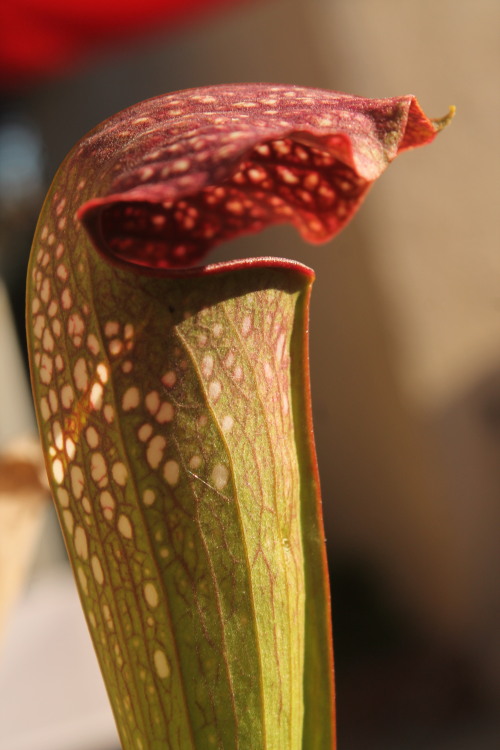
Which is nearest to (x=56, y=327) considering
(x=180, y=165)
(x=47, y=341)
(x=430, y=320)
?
(x=47, y=341)

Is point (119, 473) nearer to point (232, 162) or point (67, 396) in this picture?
point (67, 396)

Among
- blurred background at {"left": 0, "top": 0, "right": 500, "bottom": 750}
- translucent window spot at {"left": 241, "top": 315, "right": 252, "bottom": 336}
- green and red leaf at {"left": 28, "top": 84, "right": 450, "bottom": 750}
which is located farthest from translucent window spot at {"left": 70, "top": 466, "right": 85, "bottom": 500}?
blurred background at {"left": 0, "top": 0, "right": 500, "bottom": 750}

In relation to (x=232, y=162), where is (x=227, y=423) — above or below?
below

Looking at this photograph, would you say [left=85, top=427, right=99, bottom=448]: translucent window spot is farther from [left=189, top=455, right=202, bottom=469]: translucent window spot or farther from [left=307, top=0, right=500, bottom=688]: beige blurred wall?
[left=307, top=0, right=500, bottom=688]: beige blurred wall

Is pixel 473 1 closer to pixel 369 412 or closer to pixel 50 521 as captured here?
pixel 369 412

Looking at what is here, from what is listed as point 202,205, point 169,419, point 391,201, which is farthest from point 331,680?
point 391,201
